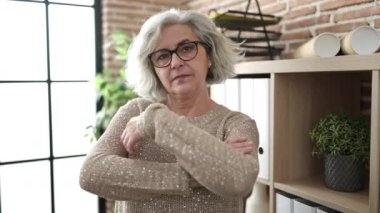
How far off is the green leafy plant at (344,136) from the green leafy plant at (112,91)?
1583 mm

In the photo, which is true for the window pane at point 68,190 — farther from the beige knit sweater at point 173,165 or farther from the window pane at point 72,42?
the beige knit sweater at point 173,165

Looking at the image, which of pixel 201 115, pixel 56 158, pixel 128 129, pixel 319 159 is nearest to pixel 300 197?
pixel 319 159

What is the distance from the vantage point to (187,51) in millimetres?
1146

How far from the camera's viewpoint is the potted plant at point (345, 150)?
4.34ft

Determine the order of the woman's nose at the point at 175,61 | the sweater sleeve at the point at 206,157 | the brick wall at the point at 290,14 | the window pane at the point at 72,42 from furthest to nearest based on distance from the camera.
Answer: the window pane at the point at 72,42 < the brick wall at the point at 290,14 < the woman's nose at the point at 175,61 < the sweater sleeve at the point at 206,157

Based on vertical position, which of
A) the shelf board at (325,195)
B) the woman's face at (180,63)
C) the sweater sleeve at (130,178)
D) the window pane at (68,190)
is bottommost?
the window pane at (68,190)

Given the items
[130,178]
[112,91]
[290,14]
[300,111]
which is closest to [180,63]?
[130,178]

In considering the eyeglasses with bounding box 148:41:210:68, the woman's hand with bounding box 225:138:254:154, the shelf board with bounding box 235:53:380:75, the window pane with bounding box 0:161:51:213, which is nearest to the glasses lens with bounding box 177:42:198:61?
the eyeglasses with bounding box 148:41:210:68

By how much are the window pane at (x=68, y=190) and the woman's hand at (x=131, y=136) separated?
6.20 feet

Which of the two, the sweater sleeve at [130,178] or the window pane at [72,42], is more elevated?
the window pane at [72,42]

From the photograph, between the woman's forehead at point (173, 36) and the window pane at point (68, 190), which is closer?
the woman's forehead at point (173, 36)

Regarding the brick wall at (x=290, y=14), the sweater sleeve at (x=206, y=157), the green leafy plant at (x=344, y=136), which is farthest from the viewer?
the brick wall at (x=290, y=14)

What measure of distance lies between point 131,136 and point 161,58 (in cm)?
29

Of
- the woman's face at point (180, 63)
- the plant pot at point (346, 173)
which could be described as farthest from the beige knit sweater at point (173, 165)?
the plant pot at point (346, 173)
